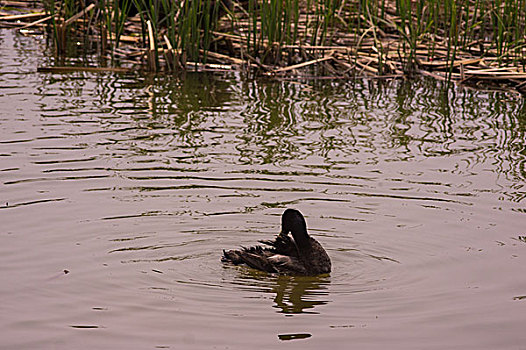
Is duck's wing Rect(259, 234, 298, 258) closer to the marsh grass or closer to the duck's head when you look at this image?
the duck's head

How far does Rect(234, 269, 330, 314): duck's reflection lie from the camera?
4965mm

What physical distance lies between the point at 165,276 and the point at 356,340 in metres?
1.34

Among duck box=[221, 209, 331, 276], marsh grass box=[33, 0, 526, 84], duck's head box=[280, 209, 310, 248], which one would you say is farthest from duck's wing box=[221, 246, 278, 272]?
marsh grass box=[33, 0, 526, 84]

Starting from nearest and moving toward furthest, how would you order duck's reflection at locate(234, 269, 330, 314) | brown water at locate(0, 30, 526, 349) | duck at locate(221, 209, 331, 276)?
1. brown water at locate(0, 30, 526, 349)
2. duck's reflection at locate(234, 269, 330, 314)
3. duck at locate(221, 209, 331, 276)

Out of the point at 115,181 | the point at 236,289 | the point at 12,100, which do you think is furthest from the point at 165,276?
the point at 12,100

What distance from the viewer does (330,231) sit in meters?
6.24

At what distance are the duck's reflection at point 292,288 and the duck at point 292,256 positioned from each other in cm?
5

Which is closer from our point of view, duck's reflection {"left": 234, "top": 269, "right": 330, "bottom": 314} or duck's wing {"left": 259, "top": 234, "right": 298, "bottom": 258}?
duck's reflection {"left": 234, "top": 269, "right": 330, "bottom": 314}

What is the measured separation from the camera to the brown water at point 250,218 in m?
4.58

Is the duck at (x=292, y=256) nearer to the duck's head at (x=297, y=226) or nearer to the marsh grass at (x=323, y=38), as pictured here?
the duck's head at (x=297, y=226)

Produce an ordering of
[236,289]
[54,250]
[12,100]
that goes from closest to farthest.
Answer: [236,289], [54,250], [12,100]

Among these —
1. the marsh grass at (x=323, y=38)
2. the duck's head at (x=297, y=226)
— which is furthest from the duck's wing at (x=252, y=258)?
the marsh grass at (x=323, y=38)

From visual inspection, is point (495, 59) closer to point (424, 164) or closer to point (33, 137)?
point (424, 164)

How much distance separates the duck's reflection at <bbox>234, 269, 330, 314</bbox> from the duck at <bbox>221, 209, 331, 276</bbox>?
0.05 metres
